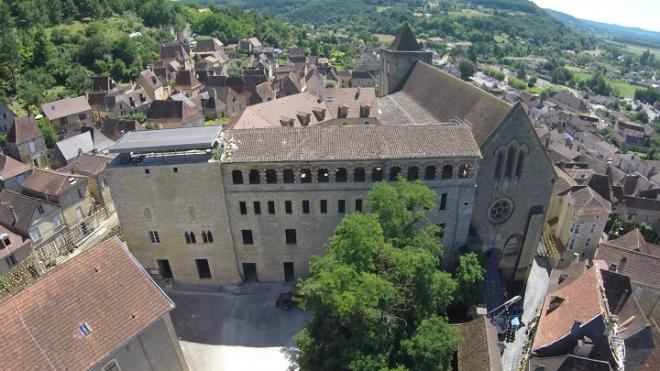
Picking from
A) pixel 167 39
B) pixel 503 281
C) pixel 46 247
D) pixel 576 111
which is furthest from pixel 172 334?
pixel 576 111

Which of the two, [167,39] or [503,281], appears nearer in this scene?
[503,281]

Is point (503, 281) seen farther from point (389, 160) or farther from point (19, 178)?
point (19, 178)

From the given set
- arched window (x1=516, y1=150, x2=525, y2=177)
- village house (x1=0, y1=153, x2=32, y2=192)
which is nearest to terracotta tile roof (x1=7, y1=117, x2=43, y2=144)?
village house (x1=0, y1=153, x2=32, y2=192)

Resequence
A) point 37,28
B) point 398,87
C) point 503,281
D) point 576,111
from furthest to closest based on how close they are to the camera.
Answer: point 576,111
point 37,28
point 398,87
point 503,281

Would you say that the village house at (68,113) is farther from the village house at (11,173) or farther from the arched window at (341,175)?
the arched window at (341,175)

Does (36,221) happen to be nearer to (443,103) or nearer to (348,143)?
(348,143)

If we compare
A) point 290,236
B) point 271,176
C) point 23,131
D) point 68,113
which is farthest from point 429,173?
point 68,113
